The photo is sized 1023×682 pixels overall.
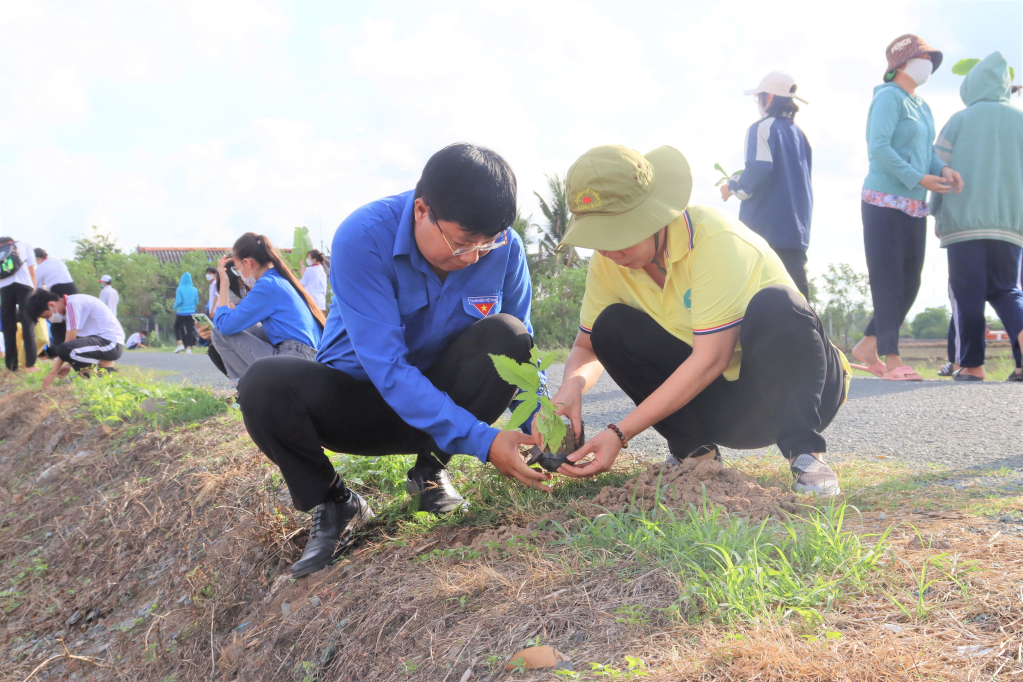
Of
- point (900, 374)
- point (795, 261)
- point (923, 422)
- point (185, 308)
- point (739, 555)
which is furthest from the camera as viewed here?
point (185, 308)

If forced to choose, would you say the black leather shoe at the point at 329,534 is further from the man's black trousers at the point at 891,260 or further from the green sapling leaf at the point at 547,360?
the man's black trousers at the point at 891,260

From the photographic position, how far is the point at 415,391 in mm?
2180

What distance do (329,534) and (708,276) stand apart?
4.98 ft

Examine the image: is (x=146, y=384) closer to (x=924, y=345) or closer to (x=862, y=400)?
(x=862, y=400)

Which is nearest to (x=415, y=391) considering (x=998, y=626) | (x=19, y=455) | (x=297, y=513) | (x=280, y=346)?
(x=297, y=513)

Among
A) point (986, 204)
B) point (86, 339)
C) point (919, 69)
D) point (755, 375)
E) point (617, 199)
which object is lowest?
point (86, 339)

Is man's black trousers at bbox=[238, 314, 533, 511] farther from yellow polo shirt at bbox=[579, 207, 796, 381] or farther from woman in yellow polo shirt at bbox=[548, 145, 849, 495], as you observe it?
yellow polo shirt at bbox=[579, 207, 796, 381]

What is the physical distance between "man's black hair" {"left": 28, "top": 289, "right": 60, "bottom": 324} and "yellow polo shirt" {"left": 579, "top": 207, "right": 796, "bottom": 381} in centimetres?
771

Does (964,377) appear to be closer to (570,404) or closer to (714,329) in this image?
(714,329)

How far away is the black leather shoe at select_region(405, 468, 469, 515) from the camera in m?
2.47

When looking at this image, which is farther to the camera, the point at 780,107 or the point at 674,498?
the point at 780,107

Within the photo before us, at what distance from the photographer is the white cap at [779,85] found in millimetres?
4633

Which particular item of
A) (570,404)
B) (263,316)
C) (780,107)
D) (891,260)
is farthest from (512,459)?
(891,260)

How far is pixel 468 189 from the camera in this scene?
2070 millimetres
